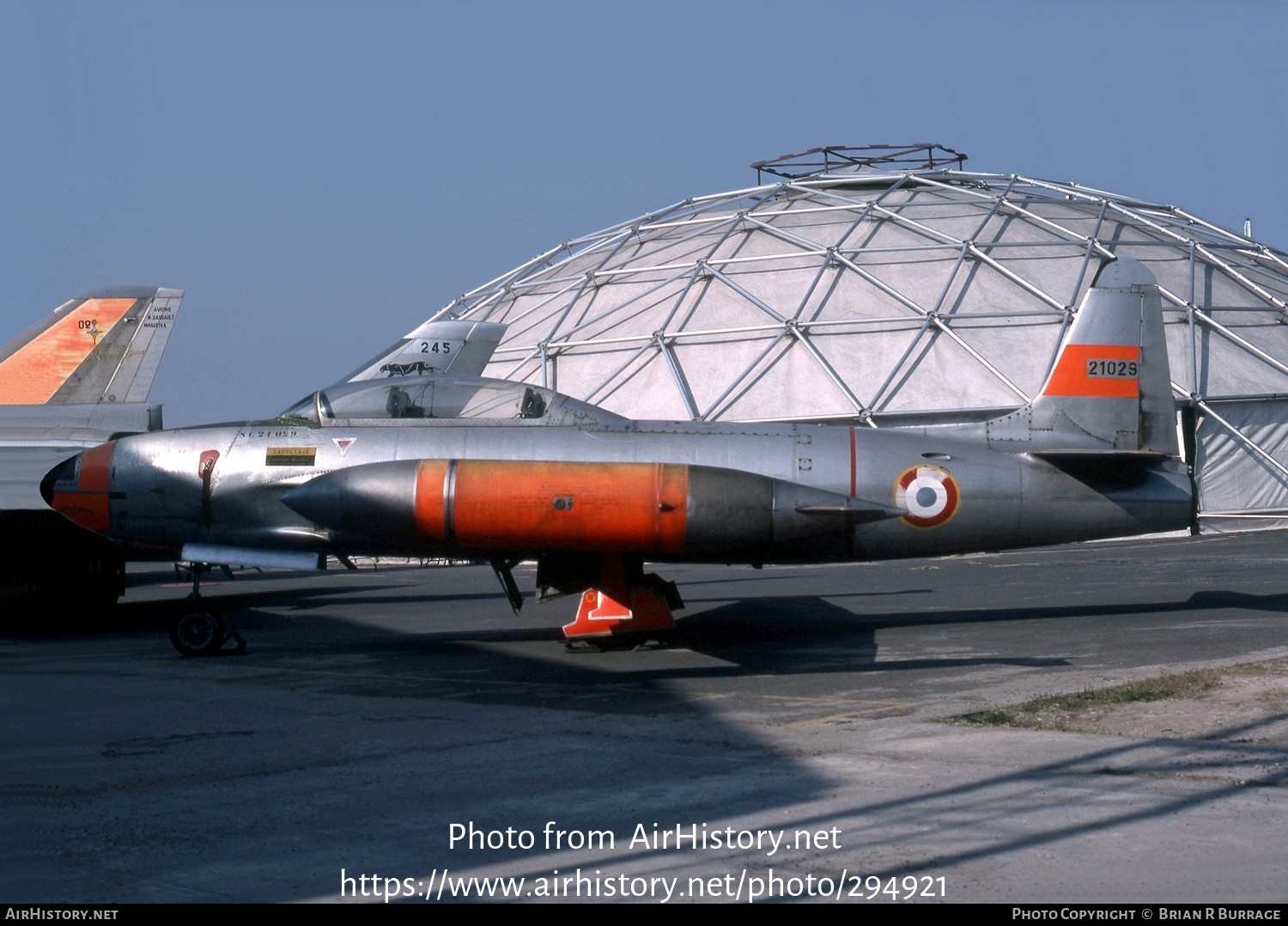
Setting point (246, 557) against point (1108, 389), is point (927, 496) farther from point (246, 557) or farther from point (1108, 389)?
point (246, 557)

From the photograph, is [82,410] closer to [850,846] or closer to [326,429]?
[326,429]

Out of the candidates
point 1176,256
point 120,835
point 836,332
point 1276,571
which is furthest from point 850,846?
point 1176,256

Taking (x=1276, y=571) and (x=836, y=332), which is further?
(x=836, y=332)

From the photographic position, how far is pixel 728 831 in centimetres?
645

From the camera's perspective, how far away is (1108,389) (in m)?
15.6

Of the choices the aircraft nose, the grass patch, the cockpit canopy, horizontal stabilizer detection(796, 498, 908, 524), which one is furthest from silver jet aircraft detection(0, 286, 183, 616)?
the grass patch

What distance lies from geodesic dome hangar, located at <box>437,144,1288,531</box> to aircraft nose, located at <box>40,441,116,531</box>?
22.9 m

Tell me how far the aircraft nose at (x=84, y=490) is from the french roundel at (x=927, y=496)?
946 cm

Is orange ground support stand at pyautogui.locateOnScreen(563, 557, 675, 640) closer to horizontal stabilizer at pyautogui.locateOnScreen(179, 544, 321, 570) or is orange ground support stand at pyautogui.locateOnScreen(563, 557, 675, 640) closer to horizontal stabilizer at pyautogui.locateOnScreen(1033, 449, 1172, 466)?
horizontal stabilizer at pyautogui.locateOnScreen(179, 544, 321, 570)

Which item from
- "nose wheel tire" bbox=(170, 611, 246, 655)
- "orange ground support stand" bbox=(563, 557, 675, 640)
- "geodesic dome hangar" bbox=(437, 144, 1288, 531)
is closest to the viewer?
"orange ground support stand" bbox=(563, 557, 675, 640)

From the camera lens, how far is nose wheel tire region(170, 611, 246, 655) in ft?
47.7

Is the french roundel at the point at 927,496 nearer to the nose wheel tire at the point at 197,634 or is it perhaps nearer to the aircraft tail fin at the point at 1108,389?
the aircraft tail fin at the point at 1108,389

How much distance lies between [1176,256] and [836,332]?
1251 cm

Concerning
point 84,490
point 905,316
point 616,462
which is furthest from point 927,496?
point 905,316
